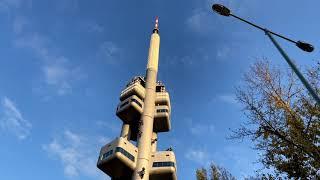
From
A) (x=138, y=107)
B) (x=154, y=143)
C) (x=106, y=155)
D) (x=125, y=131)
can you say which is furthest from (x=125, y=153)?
(x=138, y=107)

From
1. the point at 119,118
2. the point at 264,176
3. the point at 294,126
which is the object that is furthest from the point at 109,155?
the point at 294,126

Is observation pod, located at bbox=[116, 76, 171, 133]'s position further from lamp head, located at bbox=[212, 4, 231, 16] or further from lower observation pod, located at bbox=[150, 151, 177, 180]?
lamp head, located at bbox=[212, 4, 231, 16]

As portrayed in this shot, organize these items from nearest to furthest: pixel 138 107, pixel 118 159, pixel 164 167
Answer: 1. pixel 118 159
2. pixel 164 167
3. pixel 138 107

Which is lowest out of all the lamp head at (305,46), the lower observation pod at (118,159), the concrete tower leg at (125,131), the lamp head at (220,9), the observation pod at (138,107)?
the lamp head at (305,46)

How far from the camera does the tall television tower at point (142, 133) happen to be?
64.1 meters

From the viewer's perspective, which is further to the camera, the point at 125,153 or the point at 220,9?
the point at 125,153

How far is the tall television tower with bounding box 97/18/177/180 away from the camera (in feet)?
210

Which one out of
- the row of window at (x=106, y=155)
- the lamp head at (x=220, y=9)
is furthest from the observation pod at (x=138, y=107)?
the lamp head at (x=220, y=9)

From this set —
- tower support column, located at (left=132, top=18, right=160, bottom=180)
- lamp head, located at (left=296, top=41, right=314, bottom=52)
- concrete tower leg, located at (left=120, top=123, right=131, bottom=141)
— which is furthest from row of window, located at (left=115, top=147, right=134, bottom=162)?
lamp head, located at (left=296, top=41, right=314, bottom=52)

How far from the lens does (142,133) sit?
6975cm

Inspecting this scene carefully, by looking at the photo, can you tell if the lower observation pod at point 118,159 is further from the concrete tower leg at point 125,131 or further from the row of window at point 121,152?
the concrete tower leg at point 125,131

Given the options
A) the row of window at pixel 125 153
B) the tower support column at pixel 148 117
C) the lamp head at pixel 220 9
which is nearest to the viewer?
the lamp head at pixel 220 9

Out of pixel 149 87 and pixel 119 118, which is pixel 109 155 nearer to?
pixel 119 118

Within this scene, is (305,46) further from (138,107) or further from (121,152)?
(138,107)
